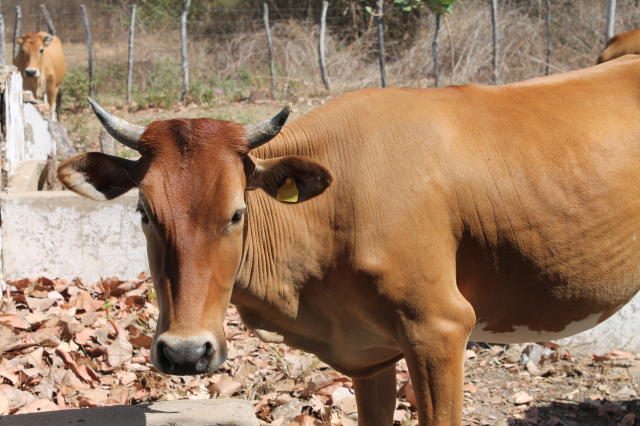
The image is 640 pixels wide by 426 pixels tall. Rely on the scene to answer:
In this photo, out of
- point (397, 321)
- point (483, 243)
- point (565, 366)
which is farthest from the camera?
point (565, 366)

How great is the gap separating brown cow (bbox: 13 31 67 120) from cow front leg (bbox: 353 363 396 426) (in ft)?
52.3

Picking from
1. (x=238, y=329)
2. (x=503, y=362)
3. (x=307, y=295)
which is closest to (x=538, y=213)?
(x=307, y=295)

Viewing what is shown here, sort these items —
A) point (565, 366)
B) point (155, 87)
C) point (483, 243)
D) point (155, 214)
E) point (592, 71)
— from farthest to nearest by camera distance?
1. point (155, 87)
2. point (565, 366)
3. point (592, 71)
4. point (483, 243)
5. point (155, 214)

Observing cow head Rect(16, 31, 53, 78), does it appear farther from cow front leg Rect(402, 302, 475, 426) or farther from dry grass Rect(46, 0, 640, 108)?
cow front leg Rect(402, 302, 475, 426)

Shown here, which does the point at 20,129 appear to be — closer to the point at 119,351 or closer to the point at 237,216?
the point at 119,351

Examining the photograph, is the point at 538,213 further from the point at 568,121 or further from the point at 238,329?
the point at 238,329

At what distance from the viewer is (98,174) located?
11.7 ft

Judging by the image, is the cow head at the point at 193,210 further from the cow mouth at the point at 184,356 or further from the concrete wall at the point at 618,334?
the concrete wall at the point at 618,334

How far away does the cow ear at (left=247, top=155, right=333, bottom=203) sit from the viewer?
11.3 feet

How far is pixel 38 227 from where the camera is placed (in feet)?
21.9

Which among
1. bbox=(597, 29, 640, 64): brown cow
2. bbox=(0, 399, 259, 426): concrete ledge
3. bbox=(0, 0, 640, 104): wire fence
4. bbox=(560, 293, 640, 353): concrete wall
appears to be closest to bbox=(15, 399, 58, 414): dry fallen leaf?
bbox=(0, 399, 259, 426): concrete ledge

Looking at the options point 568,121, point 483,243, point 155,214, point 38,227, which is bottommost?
point 38,227

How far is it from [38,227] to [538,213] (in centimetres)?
428

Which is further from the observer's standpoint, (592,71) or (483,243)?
(592,71)
